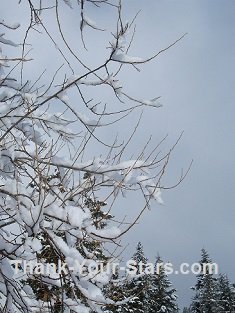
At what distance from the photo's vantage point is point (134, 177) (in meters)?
2.98

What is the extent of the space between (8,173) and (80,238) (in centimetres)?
95

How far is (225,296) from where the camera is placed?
45.0m

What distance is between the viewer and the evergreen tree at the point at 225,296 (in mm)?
44188

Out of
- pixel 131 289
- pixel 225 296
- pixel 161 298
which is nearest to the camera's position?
pixel 131 289

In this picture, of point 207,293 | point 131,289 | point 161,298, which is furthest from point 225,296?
point 131,289

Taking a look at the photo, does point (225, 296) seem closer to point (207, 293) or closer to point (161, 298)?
point (207, 293)

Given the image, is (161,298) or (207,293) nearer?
(161,298)

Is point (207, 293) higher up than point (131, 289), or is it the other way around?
point (207, 293)

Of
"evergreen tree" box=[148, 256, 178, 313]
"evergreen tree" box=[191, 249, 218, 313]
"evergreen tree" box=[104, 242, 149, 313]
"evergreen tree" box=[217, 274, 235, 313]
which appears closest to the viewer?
"evergreen tree" box=[104, 242, 149, 313]

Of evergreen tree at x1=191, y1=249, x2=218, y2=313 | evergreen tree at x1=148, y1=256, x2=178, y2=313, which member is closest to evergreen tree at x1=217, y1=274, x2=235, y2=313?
evergreen tree at x1=191, y1=249, x2=218, y2=313

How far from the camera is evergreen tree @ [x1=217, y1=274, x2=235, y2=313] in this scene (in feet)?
145

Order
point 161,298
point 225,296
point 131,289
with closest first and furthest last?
1. point 131,289
2. point 161,298
3. point 225,296

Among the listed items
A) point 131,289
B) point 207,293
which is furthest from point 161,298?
point 131,289

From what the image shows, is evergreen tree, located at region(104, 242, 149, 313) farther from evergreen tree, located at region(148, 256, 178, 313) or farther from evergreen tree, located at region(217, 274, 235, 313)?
evergreen tree, located at region(217, 274, 235, 313)
